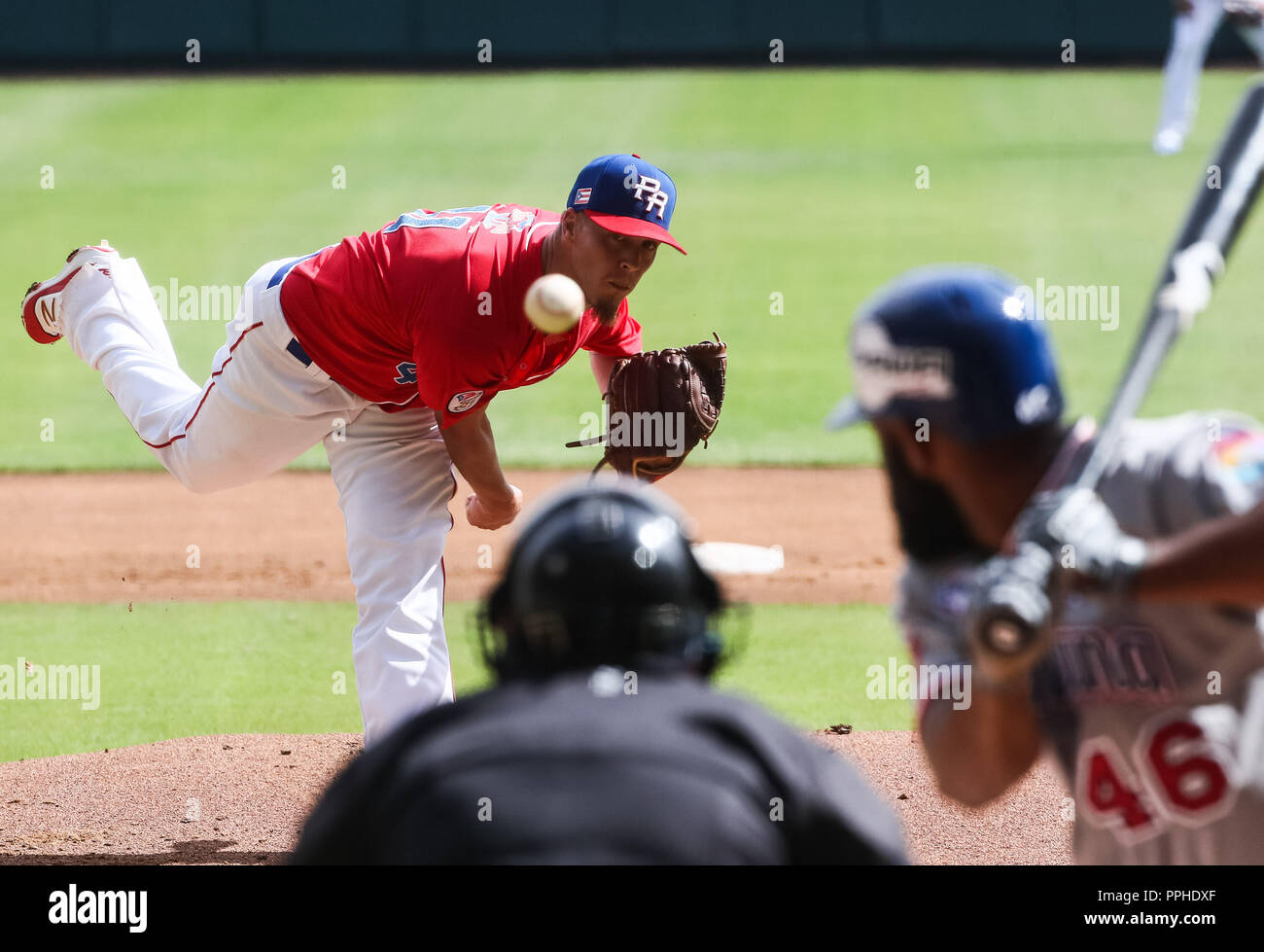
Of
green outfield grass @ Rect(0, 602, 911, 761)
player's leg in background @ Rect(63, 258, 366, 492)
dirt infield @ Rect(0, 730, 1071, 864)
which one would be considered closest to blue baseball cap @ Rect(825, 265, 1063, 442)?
dirt infield @ Rect(0, 730, 1071, 864)

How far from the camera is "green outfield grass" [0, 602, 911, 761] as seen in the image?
210 inches

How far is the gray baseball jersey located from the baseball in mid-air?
1.80 meters

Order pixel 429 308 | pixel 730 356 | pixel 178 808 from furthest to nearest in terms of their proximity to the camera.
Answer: pixel 730 356 → pixel 178 808 → pixel 429 308

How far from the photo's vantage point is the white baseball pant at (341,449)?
406 cm

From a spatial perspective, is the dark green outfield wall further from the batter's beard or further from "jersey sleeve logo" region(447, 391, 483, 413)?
"jersey sleeve logo" region(447, 391, 483, 413)

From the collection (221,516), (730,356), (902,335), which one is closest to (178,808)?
(902,335)

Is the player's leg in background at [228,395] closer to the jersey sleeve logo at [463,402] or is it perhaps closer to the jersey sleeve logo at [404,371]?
the jersey sleeve logo at [404,371]

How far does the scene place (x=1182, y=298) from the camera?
2156mm

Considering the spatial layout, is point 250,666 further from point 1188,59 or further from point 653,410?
point 1188,59

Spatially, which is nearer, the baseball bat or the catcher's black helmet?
the catcher's black helmet

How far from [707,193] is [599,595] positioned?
1633 centimetres
